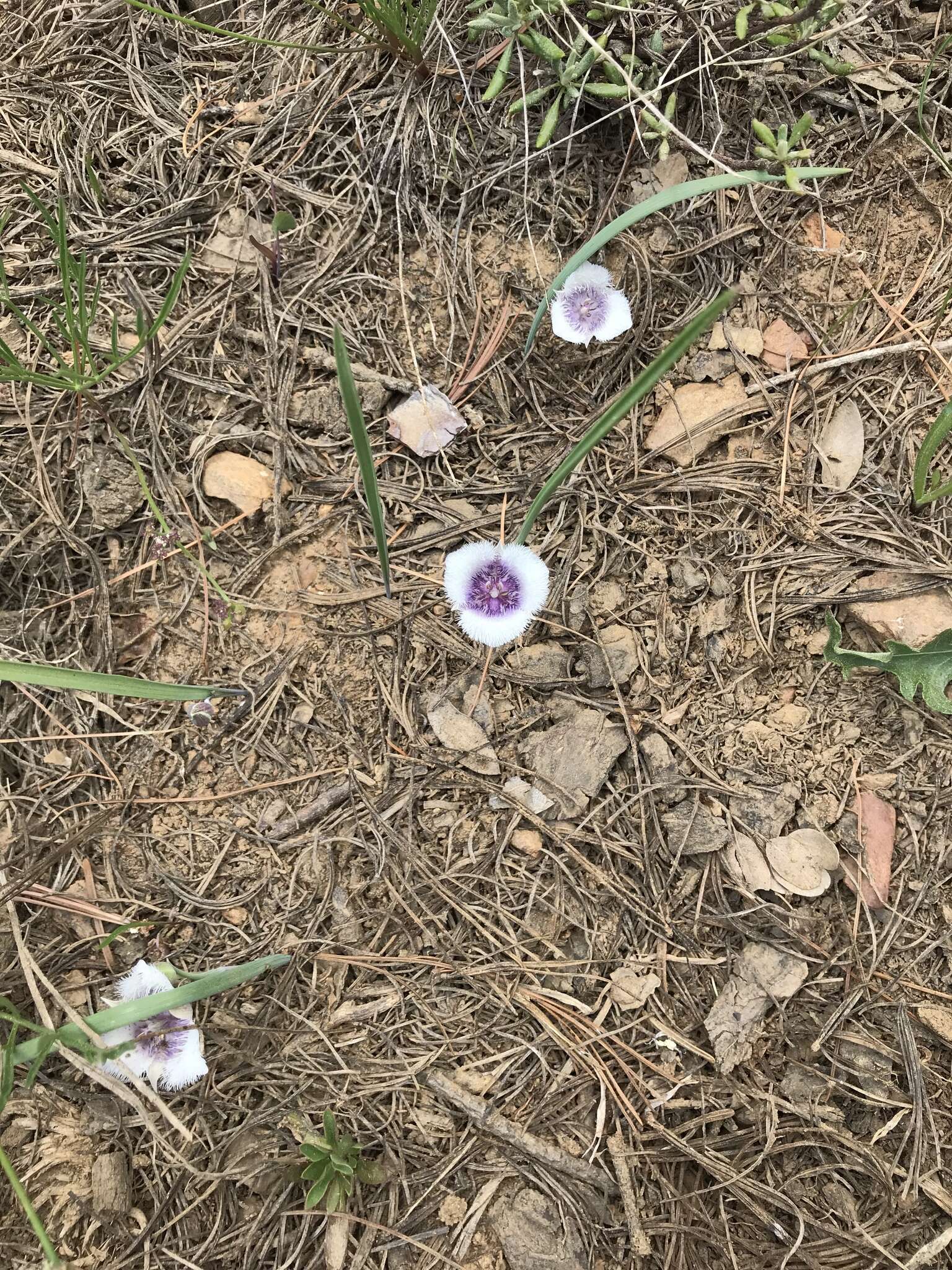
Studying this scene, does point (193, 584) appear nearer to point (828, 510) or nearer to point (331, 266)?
point (331, 266)

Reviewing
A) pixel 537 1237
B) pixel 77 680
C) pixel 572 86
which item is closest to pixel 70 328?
pixel 77 680

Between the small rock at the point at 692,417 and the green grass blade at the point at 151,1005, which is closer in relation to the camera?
the green grass blade at the point at 151,1005

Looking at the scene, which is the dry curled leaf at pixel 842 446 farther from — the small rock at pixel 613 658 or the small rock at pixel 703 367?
the small rock at pixel 613 658

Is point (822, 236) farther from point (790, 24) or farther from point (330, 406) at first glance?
point (330, 406)

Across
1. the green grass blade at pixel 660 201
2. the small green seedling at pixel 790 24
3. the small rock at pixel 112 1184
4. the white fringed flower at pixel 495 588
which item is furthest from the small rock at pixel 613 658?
the small rock at pixel 112 1184

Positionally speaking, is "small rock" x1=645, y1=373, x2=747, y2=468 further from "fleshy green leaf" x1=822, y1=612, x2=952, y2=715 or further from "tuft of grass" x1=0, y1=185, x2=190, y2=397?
"tuft of grass" x1=0, y1=185, x2=190, y2=397

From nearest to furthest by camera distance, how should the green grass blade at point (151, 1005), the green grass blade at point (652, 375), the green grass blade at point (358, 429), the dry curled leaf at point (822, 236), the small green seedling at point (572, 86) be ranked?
the green grass blade at point (652, 375), the green grass blade at point (358, 429), the green grass blade at point (151, 1005), the small green seedling at point (572, 86), the dry curled leaf at point (822, 236)

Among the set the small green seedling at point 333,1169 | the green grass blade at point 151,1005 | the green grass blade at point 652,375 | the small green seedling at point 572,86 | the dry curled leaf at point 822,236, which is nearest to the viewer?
the green grass blade at point 652,375
